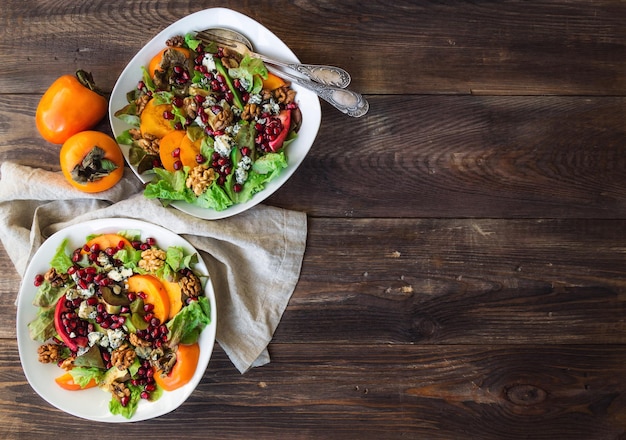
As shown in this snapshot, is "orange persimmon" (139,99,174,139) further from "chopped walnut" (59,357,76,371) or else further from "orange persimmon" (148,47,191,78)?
"chopped walnut" (59,357,76,371)

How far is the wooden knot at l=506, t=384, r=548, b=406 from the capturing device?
6.60ft

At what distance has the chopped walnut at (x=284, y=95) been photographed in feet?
5.94

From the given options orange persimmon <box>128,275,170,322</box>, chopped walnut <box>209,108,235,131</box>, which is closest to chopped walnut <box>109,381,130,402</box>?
orange persimmon <box>128,275,170,322</box>

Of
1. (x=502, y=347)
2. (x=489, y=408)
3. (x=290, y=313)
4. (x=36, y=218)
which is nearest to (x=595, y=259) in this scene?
(x=502, y=347)

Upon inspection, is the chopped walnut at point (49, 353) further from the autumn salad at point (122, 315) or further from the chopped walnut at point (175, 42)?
the chopped walnut at point (175, 42)

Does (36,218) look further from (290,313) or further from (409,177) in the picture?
(409,177)

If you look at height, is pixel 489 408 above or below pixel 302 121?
below

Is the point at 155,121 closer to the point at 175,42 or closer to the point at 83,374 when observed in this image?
the point at 175,42

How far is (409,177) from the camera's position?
1980 millimetres

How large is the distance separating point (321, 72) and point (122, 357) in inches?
42.2

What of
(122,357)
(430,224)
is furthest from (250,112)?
(122,357)

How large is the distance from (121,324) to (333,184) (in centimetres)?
82

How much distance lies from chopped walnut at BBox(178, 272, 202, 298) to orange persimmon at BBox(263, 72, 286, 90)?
638mm

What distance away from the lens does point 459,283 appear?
2.00 metres
